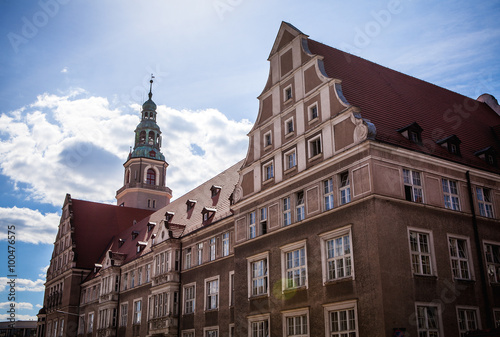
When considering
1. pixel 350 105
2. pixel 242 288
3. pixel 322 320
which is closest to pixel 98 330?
pixel 242 288

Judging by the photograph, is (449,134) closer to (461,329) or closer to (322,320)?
(461,329)

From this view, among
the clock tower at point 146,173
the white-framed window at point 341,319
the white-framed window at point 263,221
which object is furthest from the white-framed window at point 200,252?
the clock tower at point 146,173

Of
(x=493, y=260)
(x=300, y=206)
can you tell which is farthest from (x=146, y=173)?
(x=493, y=260)

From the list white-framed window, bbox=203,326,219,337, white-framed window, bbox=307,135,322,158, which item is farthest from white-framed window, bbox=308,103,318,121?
white-framed window, bbox=203,326,219,337

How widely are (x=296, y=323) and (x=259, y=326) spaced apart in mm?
3141

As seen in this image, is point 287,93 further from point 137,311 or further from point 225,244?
point 137,311

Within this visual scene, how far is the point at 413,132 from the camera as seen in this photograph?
84.4 feet

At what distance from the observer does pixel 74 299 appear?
57.2 meters

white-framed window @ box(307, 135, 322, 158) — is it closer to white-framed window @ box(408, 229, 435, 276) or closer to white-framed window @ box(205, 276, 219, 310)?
white-framed window @ box(408, 229, 435, 276)

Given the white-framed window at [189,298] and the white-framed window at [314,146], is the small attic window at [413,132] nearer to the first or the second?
the white-framed window at [314,146]

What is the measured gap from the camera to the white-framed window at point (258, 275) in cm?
2785

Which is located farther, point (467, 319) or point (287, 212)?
point (287, 212)

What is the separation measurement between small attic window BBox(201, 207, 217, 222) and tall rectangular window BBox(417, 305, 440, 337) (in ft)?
63.2

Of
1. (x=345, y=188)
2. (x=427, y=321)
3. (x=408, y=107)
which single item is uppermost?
(x=408, y=107)
